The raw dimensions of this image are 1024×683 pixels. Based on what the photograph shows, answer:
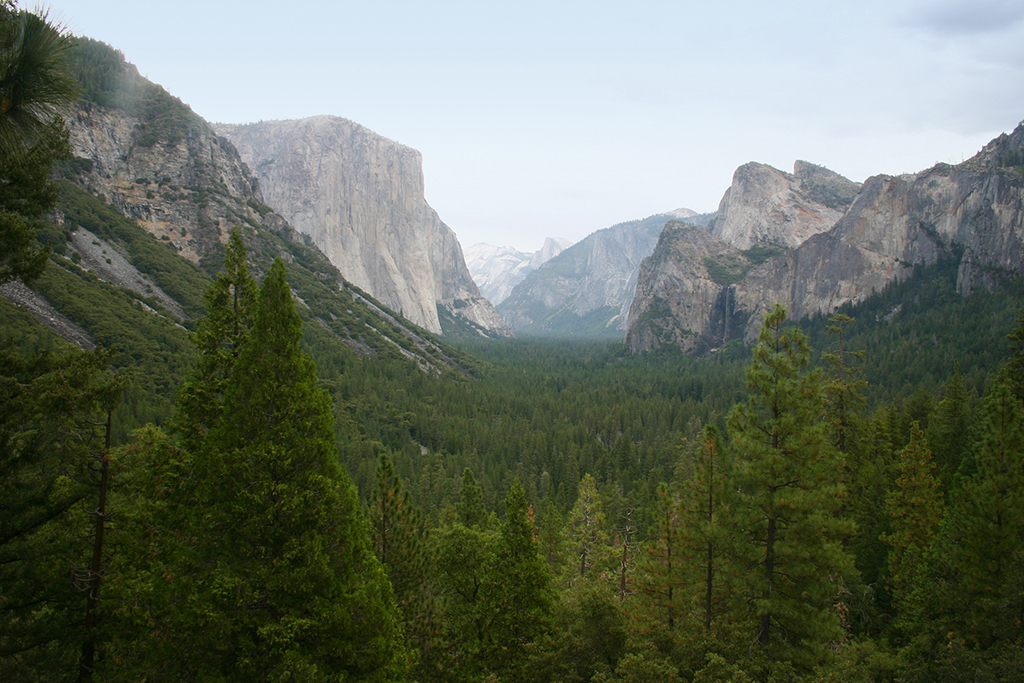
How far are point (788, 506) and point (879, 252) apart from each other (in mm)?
150040

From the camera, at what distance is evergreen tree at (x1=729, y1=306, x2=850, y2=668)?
14.9 m

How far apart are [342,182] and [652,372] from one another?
131463mm

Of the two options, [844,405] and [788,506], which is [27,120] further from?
[844,405]

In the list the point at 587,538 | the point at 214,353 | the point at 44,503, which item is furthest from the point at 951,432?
the point at 44,503

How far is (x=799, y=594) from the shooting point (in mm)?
15242

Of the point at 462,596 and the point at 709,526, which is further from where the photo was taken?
the point at 462,596

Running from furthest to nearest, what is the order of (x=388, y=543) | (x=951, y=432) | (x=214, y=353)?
(x=951, y=432) → (x=388, y=543) → (x=214, y=353)

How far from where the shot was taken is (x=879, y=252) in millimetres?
134625

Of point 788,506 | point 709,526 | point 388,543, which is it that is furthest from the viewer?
point 388,543

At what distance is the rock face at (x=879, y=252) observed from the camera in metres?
102

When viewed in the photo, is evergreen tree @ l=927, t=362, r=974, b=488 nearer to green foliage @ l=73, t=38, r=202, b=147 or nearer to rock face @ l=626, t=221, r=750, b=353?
rock face @ l=626, t=221, r=750, b=353

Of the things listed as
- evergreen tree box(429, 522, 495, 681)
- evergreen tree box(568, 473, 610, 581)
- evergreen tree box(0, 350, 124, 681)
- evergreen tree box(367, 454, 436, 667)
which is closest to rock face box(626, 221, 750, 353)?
evergreen tree box(568, 473, 610, 581)

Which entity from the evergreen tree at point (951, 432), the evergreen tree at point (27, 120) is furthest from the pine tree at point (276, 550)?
the evergreen tree at point (951, 432)

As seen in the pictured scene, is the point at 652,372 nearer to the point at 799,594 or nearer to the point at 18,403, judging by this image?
the point at 799,594
